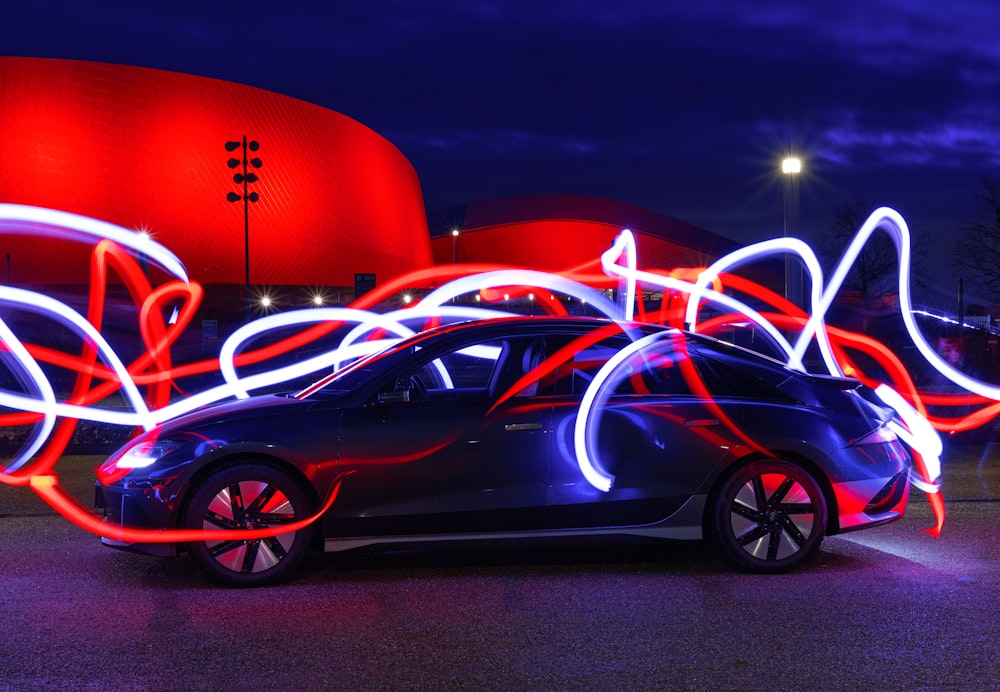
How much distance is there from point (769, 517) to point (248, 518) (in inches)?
122

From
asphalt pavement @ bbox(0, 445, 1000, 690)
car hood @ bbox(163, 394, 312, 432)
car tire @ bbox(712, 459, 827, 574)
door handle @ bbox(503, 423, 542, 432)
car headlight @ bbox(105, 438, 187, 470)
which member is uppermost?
car hood @ bbox(163, 394, 312, 432)

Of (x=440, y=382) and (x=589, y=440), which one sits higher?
(x=440, y=382)

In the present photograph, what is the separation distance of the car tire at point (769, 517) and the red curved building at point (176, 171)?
68.4 meters

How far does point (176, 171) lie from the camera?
74938 millimetres

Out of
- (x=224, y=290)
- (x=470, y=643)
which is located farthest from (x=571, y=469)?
(x=224, y=290)

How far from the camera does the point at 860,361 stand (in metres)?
31.1

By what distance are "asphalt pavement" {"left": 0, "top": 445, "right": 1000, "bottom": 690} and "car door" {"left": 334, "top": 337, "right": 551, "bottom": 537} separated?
386 millimetres

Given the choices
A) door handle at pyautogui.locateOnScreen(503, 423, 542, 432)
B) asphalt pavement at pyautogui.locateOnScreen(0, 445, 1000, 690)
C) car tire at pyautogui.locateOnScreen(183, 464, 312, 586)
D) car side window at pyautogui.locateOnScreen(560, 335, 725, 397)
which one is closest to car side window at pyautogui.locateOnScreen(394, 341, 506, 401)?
door handle at pyautogui.locateOnScreen(503, 423, 542, 432)

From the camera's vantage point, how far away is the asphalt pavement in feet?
15.0

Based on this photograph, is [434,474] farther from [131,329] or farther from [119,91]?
[119,91]

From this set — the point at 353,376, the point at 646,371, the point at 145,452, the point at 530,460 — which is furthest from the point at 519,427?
the point at 145,452

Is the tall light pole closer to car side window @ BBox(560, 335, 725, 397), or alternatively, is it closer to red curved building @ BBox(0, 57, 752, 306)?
car side window @ BBox(560, 335, 725, 397)

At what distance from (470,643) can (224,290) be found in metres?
70.0

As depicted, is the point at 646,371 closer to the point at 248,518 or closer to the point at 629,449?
the point at 629,449
